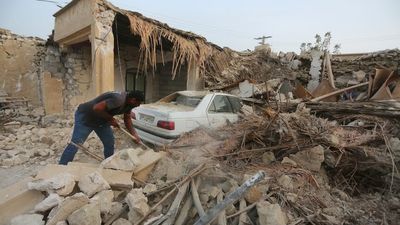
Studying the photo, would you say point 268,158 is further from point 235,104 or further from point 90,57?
point 90,57

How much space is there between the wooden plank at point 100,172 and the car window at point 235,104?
3798 millimetres

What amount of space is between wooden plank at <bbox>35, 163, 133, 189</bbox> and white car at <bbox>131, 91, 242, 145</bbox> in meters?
2.20

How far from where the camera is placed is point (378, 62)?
31.9 feet

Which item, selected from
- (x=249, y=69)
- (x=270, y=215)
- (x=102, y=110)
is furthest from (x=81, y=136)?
→ (x=249, y=69)

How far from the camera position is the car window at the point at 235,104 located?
6.61 metres

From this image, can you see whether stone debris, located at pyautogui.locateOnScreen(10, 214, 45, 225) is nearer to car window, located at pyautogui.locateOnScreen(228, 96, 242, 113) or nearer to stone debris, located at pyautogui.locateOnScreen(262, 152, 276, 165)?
stone debris, located at pyautogui.locateOnScreen(262, 152, 276, 165)

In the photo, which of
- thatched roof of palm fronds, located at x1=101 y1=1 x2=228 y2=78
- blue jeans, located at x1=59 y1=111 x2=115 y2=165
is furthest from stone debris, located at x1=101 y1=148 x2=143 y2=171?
thatched roof of palm fronds, located at x1=101 y1=1 x2=228 y2=78

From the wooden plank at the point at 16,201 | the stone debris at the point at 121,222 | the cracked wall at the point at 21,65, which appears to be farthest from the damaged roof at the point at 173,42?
the stone debris at the point at 121,222

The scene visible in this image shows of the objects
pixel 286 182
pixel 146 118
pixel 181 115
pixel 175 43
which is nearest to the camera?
pixel 286 182

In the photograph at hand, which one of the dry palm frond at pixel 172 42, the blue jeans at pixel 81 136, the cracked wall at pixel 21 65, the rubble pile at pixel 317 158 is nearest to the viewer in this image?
the rubble pile at pixel 317 158

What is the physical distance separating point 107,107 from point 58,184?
1511 millimetres

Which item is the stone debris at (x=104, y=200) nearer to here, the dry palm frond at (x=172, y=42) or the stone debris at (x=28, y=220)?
the stone debris at (x=28, y=220)

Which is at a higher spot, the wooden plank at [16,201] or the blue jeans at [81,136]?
the blue jeans at [81,136]

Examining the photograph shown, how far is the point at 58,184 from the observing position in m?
2.76
